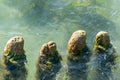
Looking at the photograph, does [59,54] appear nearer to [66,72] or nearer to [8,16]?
[66,72]

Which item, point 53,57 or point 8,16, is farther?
point 8,16

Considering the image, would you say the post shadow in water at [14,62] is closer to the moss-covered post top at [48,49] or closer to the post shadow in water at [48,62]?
the post shadow in water at [48,62]

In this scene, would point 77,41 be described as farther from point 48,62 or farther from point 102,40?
point 48,62

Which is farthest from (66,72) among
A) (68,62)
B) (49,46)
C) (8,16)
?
(8,16)

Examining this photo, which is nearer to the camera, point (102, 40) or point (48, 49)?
point (48, 49)

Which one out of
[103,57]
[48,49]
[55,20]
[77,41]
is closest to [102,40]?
[103,57]

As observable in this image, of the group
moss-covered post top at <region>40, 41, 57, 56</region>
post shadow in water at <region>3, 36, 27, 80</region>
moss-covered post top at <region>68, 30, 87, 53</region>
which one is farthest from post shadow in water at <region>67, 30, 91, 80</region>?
post shadow in water at <region>3, 36, 27, 80</region>

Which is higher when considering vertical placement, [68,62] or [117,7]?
[117,7]

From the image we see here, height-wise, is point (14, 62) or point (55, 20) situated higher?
point (55, 20)
